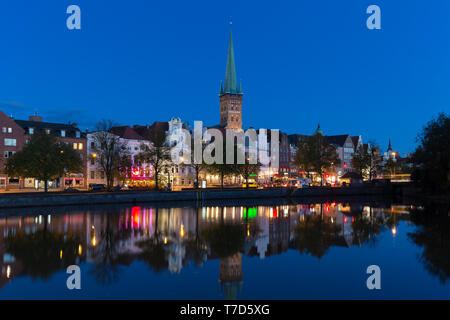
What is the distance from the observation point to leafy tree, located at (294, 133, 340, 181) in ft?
368

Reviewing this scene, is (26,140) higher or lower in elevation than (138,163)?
higher

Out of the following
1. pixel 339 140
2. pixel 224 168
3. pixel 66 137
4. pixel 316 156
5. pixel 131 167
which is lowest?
pixel 224 168

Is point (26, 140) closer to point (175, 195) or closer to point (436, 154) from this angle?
point (175, 195)

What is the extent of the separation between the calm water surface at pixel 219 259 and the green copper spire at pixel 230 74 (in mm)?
136479

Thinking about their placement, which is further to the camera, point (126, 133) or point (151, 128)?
point (151, 128)

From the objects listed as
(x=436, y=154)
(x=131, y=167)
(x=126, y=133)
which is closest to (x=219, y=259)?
(x=436, y=154)

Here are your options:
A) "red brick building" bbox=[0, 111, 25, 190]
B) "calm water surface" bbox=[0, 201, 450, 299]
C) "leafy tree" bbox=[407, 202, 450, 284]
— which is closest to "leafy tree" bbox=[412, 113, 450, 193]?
"leafy tree" bbox=[407, 202, 450, 284]

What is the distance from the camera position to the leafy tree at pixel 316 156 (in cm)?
11206

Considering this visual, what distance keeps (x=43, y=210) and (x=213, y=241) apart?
107 ft

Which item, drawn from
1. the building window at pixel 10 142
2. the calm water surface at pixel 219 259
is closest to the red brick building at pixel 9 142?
the building window at pixel 10 142

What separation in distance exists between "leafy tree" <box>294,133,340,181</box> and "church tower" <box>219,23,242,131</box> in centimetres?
5862

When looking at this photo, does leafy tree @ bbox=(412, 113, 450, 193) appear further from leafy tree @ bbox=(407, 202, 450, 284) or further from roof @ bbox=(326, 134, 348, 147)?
roof @ bbox=(326, 134, 348, 147)

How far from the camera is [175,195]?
69812mm

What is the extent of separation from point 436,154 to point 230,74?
114m
